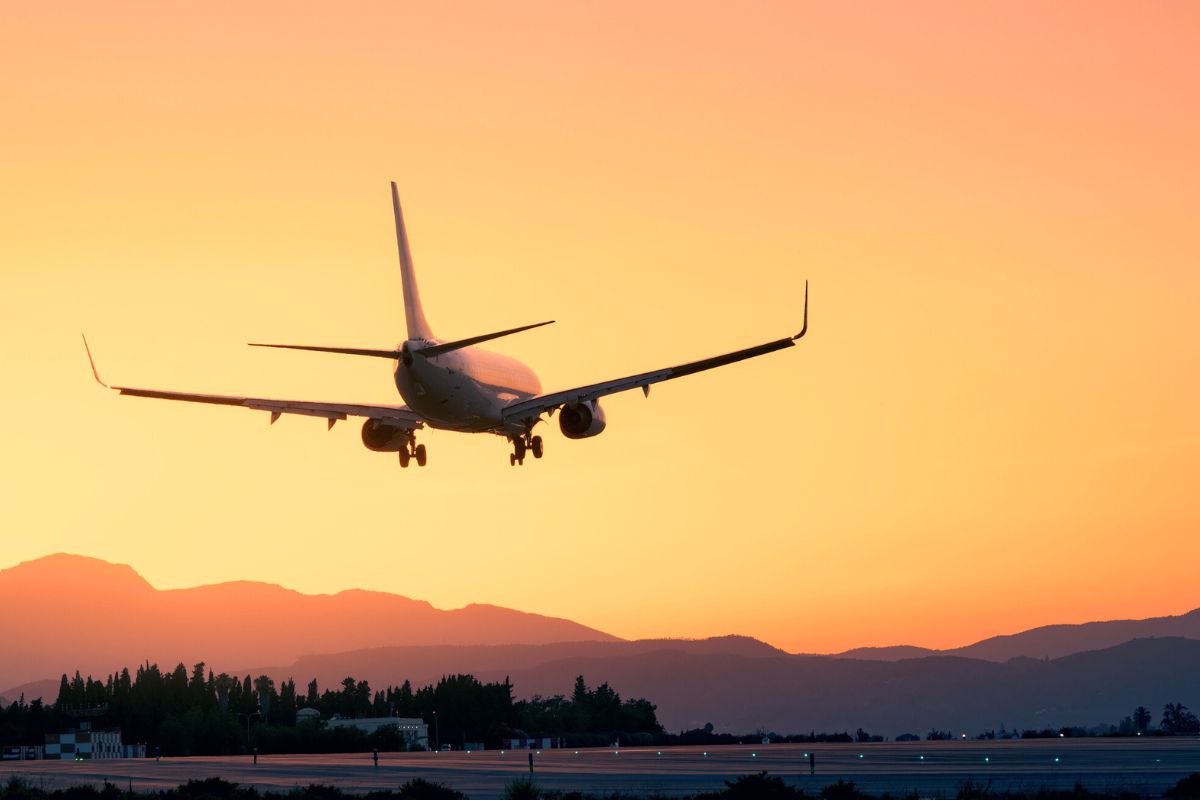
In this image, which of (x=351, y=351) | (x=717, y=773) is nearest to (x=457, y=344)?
(x=351, y=351)

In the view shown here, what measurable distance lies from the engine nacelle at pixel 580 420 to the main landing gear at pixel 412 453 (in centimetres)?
774

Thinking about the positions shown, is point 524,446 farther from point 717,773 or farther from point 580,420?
point 717,773

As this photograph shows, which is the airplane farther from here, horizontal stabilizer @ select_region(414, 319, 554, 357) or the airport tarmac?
the airport tarmac

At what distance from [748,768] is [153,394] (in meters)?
58.8

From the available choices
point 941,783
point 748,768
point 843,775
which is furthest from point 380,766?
point 941,783

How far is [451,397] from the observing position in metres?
83.4

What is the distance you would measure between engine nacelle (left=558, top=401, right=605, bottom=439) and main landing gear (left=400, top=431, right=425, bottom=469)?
7.74 metres

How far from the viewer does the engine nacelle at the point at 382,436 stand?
88375 mm

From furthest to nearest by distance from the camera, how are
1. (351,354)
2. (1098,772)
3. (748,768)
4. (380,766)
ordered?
1. (380,766)
2. (748,768)
3. (1098,772)
4. (351,354)

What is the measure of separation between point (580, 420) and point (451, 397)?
337 inches

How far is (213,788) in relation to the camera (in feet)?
309

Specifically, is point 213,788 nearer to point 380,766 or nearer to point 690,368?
point 690,368

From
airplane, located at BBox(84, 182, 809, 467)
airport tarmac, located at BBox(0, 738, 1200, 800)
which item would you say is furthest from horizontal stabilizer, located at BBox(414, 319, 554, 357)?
airport tarmac, located at BBox(0, 738, 1200, 800)

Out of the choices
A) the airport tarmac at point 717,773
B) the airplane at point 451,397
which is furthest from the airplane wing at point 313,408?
the airport tarmac at point 717,773
